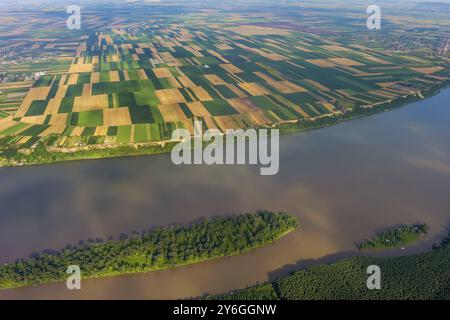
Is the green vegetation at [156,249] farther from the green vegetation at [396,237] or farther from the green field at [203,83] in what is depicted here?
the green field at [203,83]

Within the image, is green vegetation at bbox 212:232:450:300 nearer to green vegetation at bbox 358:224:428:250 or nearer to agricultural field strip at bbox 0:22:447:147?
green vegetation at bbox 358:224:428:250

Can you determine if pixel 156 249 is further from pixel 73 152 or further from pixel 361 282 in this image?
pixel 73 152

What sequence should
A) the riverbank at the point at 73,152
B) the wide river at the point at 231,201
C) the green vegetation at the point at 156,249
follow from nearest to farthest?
the green vegetation at the point at 156,249
the wide river at the point at 231,201
the riverbank at the point at 73,152

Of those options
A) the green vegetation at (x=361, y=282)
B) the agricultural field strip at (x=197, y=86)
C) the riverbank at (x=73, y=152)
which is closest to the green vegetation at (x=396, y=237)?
the green vegetation at (x=361, y=282)

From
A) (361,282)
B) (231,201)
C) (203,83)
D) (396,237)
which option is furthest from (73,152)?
(396,237)

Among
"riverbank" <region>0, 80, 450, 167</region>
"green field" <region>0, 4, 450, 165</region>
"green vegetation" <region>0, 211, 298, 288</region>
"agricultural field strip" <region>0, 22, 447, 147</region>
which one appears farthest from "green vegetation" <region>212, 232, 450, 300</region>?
"agricultural field strip" <region>0, 22, 447, 147</region>
